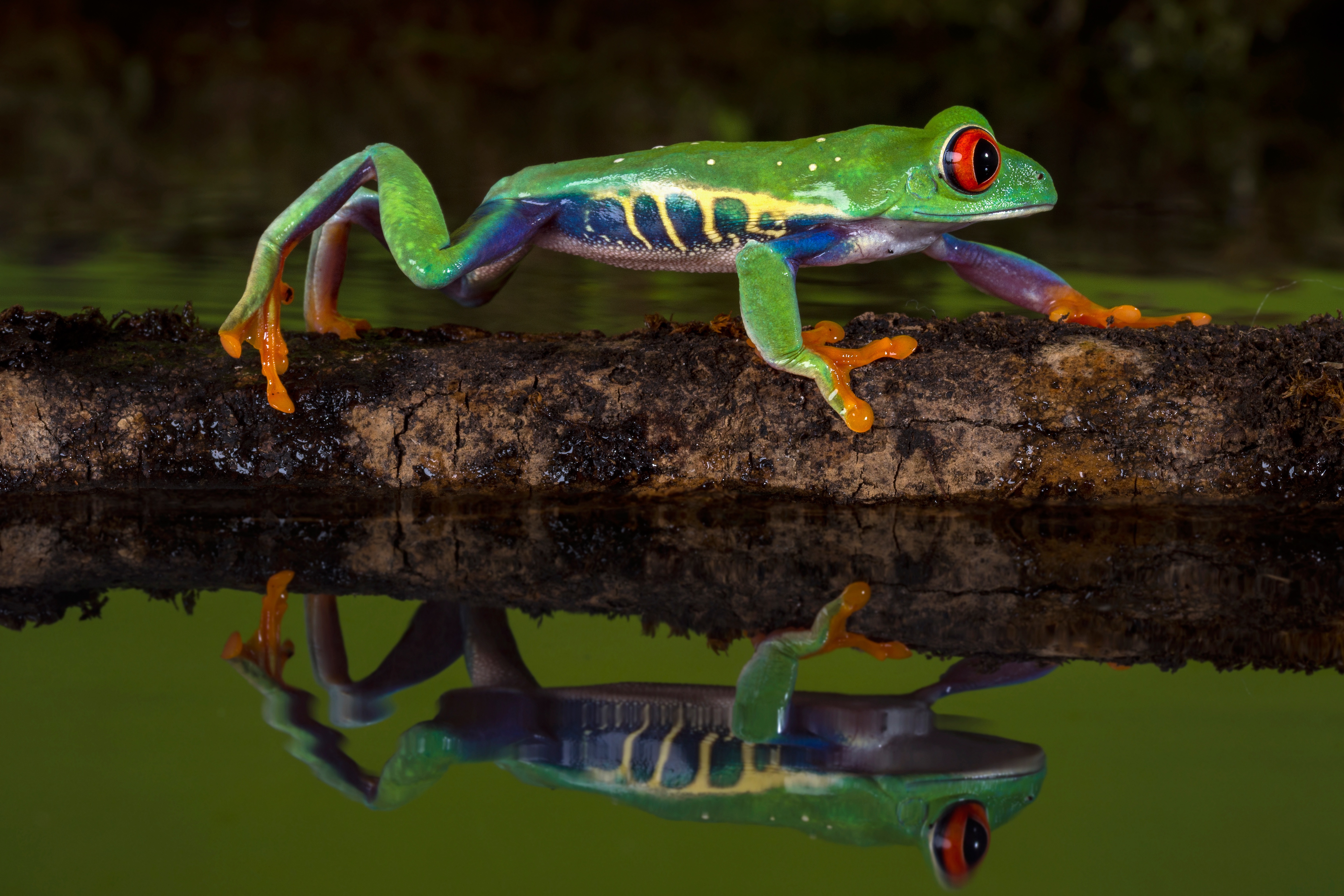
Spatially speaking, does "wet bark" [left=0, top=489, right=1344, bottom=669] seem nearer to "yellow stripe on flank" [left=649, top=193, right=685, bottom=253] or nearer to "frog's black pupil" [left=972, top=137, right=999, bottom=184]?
"yellow stripe on flank" [left=649, top=193, right=685, bottom=253]

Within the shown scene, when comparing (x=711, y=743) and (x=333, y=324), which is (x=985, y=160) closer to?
(x=711, y=743)

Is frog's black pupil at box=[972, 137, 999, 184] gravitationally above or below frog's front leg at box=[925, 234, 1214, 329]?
above

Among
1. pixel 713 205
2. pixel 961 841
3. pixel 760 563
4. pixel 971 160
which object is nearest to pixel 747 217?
pixel 713 205

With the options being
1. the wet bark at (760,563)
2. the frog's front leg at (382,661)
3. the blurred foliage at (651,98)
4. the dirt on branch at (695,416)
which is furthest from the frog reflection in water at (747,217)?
the blurred foliage at (651,98)

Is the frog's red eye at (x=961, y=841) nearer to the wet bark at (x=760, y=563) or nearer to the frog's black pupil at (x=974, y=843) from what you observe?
the frog's black pupil at (x=974, y=843)

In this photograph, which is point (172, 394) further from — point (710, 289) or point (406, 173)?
point (710, 289)

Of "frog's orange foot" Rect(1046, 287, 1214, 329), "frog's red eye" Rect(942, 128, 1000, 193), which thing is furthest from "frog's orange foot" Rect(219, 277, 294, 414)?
"frog's orange foot" Rect(1046, 287, 1214, 329)
